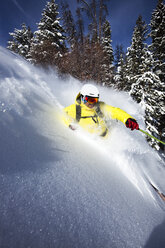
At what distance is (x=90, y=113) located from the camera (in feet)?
10.6

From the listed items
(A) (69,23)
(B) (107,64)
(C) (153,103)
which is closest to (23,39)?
(A) (69,23)

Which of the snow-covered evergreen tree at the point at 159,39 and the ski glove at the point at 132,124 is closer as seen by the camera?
the ski glove at the point at 132,124

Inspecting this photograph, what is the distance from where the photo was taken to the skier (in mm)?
3026

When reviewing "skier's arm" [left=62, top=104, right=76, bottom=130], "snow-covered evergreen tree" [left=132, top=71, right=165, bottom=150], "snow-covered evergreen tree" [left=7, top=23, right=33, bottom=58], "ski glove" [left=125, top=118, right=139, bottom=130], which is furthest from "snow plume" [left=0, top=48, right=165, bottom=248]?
"snow-covered evergreen tree" [left=7, top=23, right=33, bottom=58]

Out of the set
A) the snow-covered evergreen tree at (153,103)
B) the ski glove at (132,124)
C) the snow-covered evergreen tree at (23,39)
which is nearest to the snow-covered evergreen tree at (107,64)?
the snow-covered evergreen tree at (153,103)

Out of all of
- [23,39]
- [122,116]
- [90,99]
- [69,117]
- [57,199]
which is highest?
[23,39]

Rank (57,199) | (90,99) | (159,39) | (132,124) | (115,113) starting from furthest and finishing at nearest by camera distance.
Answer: (159,39) → (115,113) → (90,99) → (132,124) → (57,199)

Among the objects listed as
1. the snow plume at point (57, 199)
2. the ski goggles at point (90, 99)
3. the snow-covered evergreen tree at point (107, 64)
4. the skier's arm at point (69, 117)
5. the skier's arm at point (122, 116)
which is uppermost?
the snow-covered evergreen tree at point (107, 64)

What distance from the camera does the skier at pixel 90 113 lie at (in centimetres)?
303

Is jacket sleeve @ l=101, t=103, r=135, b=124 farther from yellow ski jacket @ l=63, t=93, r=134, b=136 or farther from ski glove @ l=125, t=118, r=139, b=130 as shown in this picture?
ski glove @ l=125, t=118, r=139, b=130

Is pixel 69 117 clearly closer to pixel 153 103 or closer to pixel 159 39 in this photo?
pixel 153 103

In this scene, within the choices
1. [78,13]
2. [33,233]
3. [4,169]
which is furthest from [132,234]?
[78,13]

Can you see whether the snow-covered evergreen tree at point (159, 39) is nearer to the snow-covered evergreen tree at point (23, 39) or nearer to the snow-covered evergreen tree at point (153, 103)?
the snow-covered evergreen tree at point (153, 103)

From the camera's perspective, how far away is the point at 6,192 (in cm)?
88
